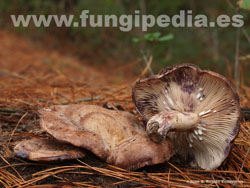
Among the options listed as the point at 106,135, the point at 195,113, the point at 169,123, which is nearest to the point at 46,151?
the point at 106,135

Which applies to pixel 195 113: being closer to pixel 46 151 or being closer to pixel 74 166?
pixel 74 166

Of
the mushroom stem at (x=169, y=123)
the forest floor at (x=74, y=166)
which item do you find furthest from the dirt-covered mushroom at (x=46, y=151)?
the mushroom stem at (x=169, y=123)

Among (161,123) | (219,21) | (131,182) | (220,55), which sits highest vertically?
(219,21)

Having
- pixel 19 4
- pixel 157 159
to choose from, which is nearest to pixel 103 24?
pixel 19 4

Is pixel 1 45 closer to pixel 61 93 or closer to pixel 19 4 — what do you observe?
pixel 19 4

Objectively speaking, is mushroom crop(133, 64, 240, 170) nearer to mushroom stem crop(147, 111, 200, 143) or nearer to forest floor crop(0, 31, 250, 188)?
mushroom stem crop(147, 111, 200, 143)

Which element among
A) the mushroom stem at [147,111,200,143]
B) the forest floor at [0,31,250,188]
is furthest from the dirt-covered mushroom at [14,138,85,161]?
the mushroom stem at [147,111,200,143]
